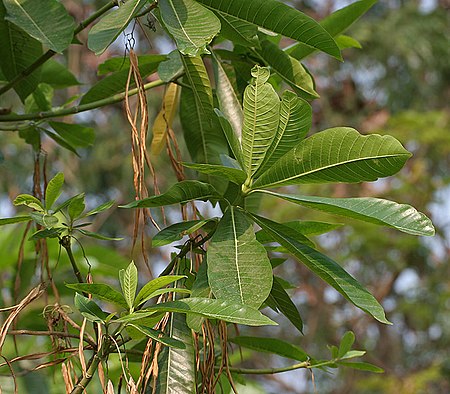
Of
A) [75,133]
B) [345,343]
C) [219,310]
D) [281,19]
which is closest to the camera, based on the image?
[219,310]

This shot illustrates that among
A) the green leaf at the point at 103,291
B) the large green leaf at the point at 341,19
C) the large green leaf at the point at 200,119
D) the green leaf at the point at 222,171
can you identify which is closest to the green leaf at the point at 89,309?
the green leaf at the point at 103,291

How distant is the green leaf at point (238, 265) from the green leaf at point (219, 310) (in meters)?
0.02

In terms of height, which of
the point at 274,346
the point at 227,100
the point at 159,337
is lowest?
the point at 274,346

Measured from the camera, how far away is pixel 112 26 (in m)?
0.54

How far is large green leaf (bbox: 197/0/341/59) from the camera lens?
0.57 m

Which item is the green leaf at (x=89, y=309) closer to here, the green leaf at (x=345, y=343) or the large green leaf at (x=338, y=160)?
the large green leaf at (x=338, y=160)

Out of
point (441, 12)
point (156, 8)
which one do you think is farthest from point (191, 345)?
point (441, 12)

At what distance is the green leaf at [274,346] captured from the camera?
2.24 ft

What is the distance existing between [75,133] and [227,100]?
0.26 meters

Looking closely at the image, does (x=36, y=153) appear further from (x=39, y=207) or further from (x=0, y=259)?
(x=0, y=259)

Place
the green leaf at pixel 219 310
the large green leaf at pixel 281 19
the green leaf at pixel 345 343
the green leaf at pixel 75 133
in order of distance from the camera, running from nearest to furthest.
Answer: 1. the green leaf at pixel 219 310
2. the large green leaf at pixel 281 19
3. the green leaf at pixel 345 343
4. the green leaf at pixel 75 133

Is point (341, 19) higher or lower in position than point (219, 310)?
higher

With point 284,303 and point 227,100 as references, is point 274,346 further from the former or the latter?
point 227,100

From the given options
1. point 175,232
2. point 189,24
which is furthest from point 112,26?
point 175,232
